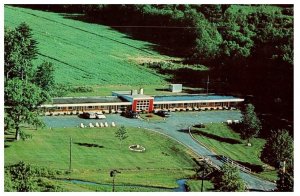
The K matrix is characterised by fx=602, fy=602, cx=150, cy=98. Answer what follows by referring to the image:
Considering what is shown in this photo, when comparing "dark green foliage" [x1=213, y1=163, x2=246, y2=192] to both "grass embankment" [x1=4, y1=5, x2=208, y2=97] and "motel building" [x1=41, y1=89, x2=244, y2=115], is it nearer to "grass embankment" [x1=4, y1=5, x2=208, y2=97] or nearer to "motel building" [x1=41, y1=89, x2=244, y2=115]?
"motel building" [x1=41, y1=89, x2=244, y2=115]

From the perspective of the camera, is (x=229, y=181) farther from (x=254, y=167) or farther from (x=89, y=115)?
(x=89, y=115)

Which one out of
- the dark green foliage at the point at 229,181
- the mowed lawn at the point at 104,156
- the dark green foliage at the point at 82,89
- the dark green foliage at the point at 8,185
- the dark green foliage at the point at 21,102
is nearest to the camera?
the dark green foliage at the point at 8,185

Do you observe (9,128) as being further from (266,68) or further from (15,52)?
(266,68)

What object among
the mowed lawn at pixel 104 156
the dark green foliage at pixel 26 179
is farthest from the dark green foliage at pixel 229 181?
the dark green foliage at pixel 26 179

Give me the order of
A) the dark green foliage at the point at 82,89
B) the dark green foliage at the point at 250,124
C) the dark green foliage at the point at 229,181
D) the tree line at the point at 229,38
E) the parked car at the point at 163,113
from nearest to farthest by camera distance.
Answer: the dark green foliage at the point at 229,181 < the dark green foliage at the point at 82,89 < the dark green foliage at the point at 250,124 < the tree line at the point at 229,38 < the parked car at the point at 163,113

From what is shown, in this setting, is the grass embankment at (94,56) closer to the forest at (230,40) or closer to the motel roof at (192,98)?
the motel roof at (192,98)

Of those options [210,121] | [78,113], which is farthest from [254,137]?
[78,113]

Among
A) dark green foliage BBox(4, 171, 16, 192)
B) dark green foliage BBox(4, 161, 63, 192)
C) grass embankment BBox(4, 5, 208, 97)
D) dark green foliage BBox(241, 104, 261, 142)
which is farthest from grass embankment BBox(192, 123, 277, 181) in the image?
dark green foliage BBox(4, 171, 16, 192)
